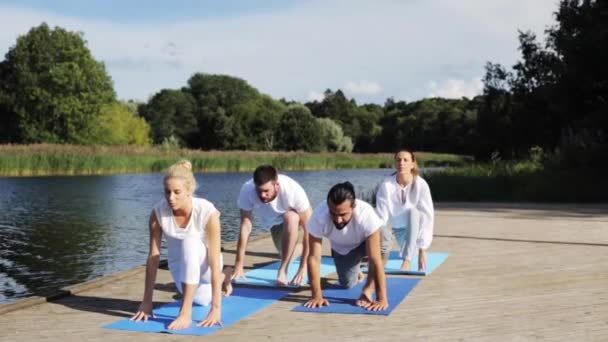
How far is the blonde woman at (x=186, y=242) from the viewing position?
14.4ft

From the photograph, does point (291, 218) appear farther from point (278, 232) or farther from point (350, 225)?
point (350, 225)

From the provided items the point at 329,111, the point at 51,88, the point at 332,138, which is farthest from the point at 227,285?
the point at 329,111

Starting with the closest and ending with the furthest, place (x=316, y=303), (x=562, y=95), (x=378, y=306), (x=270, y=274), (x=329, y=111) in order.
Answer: (x=378, y=306), (x=316, y=303), (x=270, y=274), (x=562, y=95), (x=329, y=111)

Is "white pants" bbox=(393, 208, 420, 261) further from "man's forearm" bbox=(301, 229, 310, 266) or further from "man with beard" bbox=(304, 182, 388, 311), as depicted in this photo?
"man with beard" bbox=(304, 182, 388, 311)

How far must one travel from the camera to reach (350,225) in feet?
16.5

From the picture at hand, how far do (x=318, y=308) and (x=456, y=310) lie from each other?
0.96m

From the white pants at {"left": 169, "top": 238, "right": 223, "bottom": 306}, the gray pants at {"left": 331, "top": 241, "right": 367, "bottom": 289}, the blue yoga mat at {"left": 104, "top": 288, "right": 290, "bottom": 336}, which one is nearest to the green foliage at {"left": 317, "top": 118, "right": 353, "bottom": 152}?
the gray pants at {"left": 331, "top": 241, "right": 367, "bottom": 289}

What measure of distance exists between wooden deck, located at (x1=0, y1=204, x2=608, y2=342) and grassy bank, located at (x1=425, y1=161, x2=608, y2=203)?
8.26m

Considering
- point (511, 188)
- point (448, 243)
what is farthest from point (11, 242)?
point (511, 188)

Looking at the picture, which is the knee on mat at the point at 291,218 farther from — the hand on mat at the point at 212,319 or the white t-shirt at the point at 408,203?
the hand on mat at the point at 212,319

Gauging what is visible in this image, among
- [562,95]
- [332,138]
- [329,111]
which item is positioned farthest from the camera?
[329,111]

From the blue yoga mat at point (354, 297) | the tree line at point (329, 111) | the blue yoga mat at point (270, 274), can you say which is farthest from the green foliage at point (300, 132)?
the blue yoga mat at point (354, 297)

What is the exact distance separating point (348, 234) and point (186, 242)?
126cm

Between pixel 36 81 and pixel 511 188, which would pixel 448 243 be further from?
pixel 36 81
